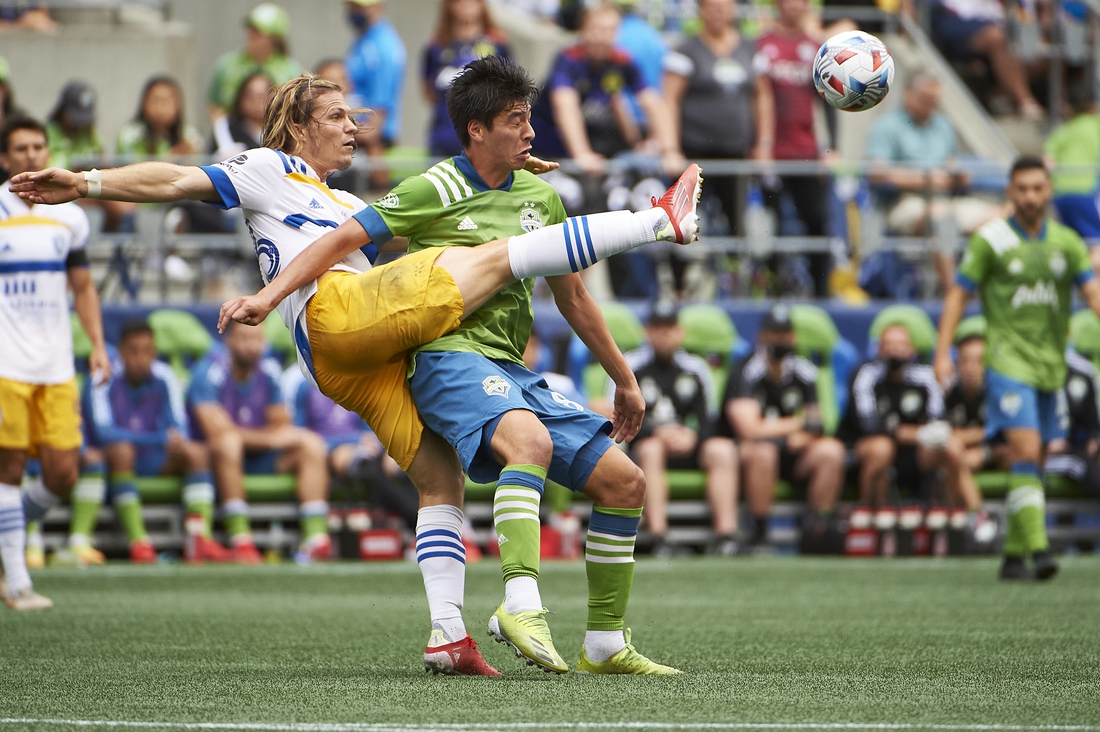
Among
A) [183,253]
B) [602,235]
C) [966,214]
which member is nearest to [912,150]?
[966,214]

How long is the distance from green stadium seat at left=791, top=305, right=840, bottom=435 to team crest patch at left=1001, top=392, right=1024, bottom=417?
361 cm

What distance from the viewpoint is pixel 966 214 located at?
47.8 feet

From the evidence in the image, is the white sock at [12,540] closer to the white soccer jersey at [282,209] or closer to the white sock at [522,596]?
the white soccer jersey at [282,209]

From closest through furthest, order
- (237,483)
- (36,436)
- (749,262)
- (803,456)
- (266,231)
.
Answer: (266,231) → (36,436) → (237,483) → (803,456) → (749,262)

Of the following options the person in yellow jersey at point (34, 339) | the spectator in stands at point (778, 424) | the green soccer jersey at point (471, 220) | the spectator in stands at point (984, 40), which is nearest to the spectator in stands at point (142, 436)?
the person in yellow jersey at point (34, 339)

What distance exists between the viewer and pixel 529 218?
210 inches

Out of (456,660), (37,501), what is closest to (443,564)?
(456,660)

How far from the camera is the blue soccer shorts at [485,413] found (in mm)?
5000

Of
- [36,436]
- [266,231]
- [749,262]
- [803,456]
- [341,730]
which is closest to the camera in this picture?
[341,730]

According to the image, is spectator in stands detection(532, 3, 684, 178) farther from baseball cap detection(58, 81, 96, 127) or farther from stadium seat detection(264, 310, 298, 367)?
baseball cap detection(58, 81, 96, 127)

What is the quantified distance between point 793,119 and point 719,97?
27.1 inches

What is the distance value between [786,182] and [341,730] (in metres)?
10.9

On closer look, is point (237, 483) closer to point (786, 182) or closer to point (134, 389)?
point (134, 389)

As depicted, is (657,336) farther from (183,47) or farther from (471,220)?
(471,220)
